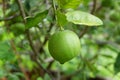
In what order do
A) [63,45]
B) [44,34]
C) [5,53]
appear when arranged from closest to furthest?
[63,45], [5,53], [44,34]

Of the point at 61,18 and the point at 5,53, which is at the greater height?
the point at 61,18

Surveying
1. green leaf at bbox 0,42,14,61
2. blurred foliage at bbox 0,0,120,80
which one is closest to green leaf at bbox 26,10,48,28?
blurred foliage at bbox 0,0,120,80

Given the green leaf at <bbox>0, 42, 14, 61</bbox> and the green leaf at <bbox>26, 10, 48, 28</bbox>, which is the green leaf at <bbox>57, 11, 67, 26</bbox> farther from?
the green leaf at <bbox>0, 42, 14, 61</bbox>

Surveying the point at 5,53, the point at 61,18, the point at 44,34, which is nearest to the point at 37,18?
the point at 61,18

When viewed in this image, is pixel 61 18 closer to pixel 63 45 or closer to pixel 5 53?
pixel 63 45

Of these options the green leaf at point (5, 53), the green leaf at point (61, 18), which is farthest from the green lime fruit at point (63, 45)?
the green leaf at point (5, 53)

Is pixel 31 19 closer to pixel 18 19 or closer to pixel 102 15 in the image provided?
pixel 18 19

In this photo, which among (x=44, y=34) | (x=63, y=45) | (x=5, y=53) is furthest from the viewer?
(x=44, y=34)
